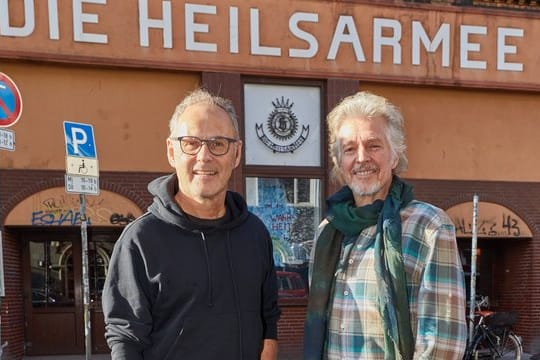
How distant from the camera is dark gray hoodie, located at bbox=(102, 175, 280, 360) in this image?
1794mm

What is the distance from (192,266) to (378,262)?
0.72m

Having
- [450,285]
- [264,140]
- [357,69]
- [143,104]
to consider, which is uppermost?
[357,69]

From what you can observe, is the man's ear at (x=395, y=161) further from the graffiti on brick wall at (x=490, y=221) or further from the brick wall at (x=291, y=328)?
the graffiti on brick wall at (x=490, y=221)

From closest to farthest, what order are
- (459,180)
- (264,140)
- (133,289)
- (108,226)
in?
(133,289), (108,226), (264,140), (459,180)

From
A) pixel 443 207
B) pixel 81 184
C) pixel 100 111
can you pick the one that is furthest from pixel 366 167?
pixel 443 207

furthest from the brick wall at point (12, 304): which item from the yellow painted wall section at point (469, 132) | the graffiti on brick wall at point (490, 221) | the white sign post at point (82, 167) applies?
the graffiti on brick wall at point (490, 221)

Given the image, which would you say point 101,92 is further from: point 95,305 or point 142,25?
point 95,305

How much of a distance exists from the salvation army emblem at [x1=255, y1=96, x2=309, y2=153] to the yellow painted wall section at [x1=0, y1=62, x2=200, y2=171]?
1.34m

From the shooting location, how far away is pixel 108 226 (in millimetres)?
7625

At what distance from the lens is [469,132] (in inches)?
348

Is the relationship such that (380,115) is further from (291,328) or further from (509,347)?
→ (509,347)

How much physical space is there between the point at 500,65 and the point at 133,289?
8.71 m

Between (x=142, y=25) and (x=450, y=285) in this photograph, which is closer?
(x=450, y=285)

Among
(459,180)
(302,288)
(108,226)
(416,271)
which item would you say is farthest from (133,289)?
(459,180)
